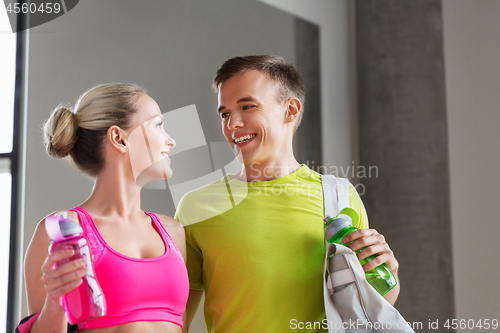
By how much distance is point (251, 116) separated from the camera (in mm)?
1218

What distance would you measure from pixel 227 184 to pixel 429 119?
3.94 feet

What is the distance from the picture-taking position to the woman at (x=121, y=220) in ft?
2.77

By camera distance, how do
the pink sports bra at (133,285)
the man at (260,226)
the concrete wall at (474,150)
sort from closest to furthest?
1. the pink sports bra at (133,285)
2. the man at (260,226)
3. the concrete wall at (474,150)

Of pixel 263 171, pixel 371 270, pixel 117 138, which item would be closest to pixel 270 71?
pixel 263 171

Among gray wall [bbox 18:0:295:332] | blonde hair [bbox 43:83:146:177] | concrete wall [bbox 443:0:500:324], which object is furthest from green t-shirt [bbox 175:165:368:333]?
concrete wall [bbox 443:0:500:324]

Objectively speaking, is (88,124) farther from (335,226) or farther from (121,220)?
(335,226)

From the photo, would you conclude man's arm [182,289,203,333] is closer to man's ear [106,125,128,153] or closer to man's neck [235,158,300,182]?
man's neck [235,158,300,182]

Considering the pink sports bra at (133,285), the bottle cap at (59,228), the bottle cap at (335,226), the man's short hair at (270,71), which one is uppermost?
the man's short hair at (270,71)

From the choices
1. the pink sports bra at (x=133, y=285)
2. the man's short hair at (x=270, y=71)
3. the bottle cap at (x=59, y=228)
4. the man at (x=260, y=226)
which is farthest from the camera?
the man's short hair at (x=270, y=71)

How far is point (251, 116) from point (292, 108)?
18cm

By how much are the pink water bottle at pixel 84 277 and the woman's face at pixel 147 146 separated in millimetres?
308

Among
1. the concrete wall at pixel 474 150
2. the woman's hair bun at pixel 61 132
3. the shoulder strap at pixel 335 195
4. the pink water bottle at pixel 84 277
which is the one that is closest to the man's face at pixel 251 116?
the shoulder strap at pixel 335 195

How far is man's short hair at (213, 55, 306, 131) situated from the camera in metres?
1.28

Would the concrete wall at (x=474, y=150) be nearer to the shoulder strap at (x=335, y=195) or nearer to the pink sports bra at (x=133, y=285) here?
the shoulder strap at (x=335, y=195)
